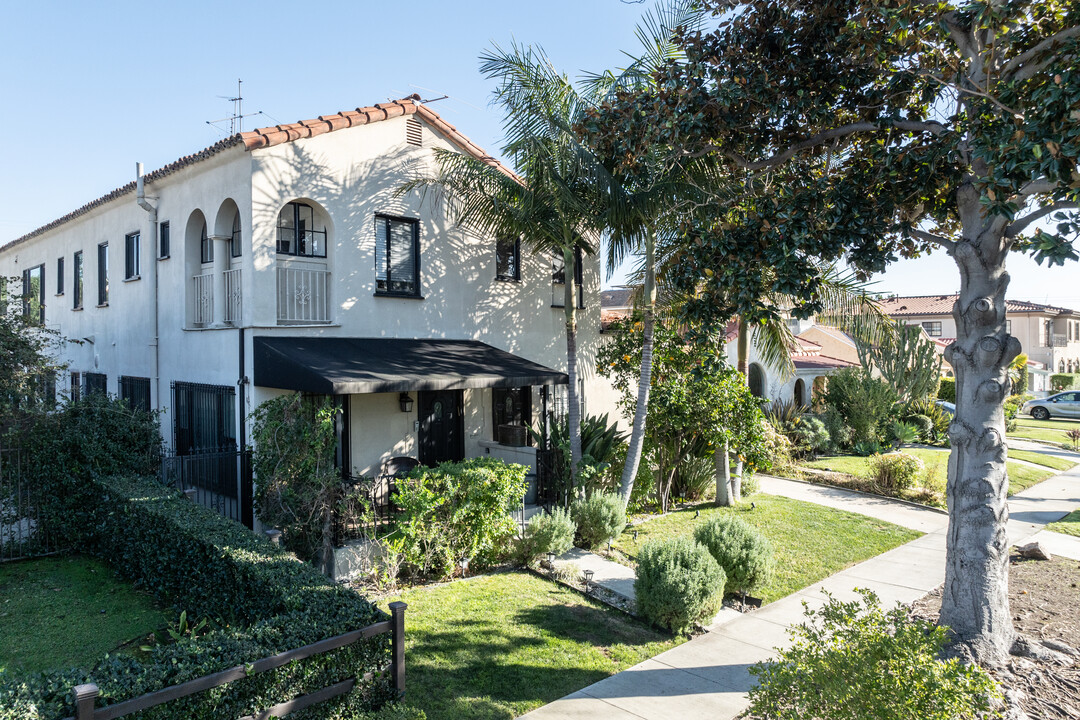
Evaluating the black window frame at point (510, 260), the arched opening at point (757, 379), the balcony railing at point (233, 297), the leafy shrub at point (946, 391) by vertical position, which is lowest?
the leafy shrub at point (946, 391)

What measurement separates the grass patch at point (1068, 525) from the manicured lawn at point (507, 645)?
30.9 ft

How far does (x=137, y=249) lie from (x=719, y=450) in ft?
46.1

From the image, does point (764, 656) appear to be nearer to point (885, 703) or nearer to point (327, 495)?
point (885, 703)

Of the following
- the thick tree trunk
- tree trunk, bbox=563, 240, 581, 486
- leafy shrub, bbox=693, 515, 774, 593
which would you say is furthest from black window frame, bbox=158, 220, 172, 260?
the thick tree trunk

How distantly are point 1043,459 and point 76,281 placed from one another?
29399 millimetres

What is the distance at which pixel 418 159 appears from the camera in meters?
13.1

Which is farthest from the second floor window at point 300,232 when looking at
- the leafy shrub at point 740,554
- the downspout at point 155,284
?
the leafy shrub at point 740,554

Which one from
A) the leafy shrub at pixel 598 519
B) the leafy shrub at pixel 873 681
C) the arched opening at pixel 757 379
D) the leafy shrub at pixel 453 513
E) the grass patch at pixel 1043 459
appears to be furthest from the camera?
the arched opening at pixel 757 379

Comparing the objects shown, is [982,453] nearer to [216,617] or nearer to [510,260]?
[216,617]

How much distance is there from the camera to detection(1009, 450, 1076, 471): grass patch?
19609 mm

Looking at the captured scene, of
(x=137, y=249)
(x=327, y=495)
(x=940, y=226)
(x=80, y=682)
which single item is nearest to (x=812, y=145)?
(x=940, y=226)

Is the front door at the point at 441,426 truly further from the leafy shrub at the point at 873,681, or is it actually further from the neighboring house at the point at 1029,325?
the neighboring house at the point at 1029,325

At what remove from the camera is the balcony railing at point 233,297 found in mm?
11539

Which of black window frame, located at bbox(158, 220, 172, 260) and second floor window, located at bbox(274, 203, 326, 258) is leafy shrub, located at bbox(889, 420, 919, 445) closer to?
second floor window, located at bbox(274, 203, 326, 258)
